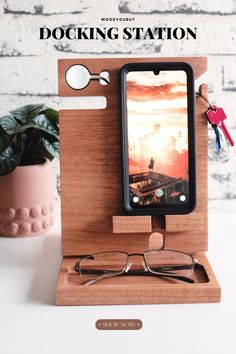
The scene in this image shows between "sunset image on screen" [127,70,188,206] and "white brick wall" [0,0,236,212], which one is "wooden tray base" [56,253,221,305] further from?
"white brick wall" [0,0,236,212]

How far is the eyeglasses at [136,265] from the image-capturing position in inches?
37.1

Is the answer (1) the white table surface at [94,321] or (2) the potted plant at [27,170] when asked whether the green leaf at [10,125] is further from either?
(1) the white table surface at [94,321]

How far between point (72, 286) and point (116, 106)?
0.33 metres

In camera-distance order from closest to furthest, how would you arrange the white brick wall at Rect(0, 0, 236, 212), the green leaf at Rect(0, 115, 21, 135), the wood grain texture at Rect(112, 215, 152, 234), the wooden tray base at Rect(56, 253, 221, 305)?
the wooden tray base at Rect(56, 253, 221, 305)
the wood grain texture at Rect(112, 215, 152, 234)
the green leaf at Rect(0, 115, 21, 135)
the white brick wall at Rect(0, 0, 236, 212)

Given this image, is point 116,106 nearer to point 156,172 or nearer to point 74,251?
point 156,172

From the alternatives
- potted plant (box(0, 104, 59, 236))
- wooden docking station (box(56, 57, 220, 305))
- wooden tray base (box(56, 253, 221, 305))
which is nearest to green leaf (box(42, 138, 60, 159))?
potted plant (box(0, 104, 59, 236))

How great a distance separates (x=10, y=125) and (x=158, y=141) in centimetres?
32

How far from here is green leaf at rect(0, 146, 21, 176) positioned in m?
1.15

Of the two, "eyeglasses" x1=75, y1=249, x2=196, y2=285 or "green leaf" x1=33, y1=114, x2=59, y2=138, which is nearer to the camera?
"eyeglasses" x1=75, y1=249, x2=196, y2=285

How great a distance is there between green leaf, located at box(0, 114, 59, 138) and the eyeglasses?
0.30m

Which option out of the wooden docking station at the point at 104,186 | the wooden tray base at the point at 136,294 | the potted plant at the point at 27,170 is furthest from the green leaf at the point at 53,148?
the wooden tray base at the point at 136,294

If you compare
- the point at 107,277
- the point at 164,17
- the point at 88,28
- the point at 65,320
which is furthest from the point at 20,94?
the point at 65,320

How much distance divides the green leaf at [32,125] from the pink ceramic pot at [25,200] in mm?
89

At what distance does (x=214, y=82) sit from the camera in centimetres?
139
